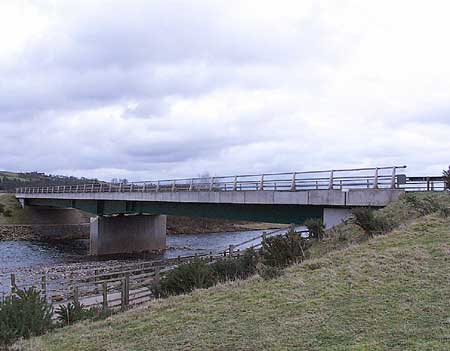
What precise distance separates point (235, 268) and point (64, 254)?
35.3 metres

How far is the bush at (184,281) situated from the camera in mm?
13453

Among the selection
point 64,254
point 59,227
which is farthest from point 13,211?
point 64,254

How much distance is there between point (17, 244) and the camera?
55344mm

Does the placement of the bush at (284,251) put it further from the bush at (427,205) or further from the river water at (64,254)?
the river water at (64,254)

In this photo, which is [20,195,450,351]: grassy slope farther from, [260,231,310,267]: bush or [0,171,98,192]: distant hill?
[0,171,98,192]: distant hill

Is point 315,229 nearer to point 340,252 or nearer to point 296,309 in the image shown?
point 340,252

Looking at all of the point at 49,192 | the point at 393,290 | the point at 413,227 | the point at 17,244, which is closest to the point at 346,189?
the point at 413,227

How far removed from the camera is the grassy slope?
6.52 metres

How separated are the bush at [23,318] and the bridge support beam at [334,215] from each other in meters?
13.1

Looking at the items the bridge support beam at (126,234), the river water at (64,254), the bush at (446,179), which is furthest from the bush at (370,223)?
the bridge support beam at (126,234)

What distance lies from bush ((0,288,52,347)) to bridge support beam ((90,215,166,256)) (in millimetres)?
39475

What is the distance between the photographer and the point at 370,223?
15359 mm

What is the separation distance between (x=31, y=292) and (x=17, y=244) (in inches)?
1920

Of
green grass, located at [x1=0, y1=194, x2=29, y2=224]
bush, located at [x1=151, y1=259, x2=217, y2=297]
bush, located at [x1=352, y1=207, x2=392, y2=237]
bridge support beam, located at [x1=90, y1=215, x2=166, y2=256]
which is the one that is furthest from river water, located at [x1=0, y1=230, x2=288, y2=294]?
bush, located at [x1=352, y1=207, x2=392, y2=237]
